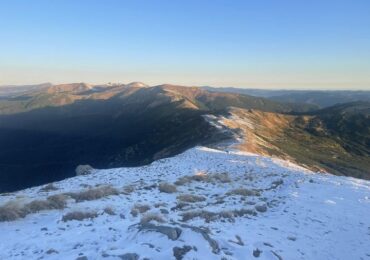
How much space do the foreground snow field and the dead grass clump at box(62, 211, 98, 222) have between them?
0.19 feet

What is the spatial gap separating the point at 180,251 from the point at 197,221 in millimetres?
3804

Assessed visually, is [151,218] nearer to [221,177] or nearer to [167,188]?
[167,188]

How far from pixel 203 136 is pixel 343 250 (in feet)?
159

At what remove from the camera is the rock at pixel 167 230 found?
41.0 feet

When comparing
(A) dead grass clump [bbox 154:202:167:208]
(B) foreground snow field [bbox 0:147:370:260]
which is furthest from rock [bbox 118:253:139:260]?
(A) dead grass clump [bbox 154:202:167:208]

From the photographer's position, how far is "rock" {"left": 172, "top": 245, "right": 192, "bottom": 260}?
1132cm

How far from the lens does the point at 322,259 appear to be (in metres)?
13.1

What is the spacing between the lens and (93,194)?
62.1 feet

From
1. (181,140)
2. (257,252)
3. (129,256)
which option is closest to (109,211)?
(129,256)

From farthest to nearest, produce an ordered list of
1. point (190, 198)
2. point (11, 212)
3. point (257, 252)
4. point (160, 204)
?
point (190, 198) → point (160, 204) → point (11, 212) → point (257, 252)

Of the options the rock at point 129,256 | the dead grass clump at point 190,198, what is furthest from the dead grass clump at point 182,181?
the rock at point 129,256

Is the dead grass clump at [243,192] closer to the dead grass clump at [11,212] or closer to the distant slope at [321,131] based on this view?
the dead grass clump at [11,212]

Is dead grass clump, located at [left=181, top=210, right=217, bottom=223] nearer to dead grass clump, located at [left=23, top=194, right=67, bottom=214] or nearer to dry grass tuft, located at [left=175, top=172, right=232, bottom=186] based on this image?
dead grass clump, located at [left=23, top=194, right=67, bottom=214]

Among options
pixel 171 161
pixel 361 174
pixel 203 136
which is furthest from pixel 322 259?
pixel 361 174
